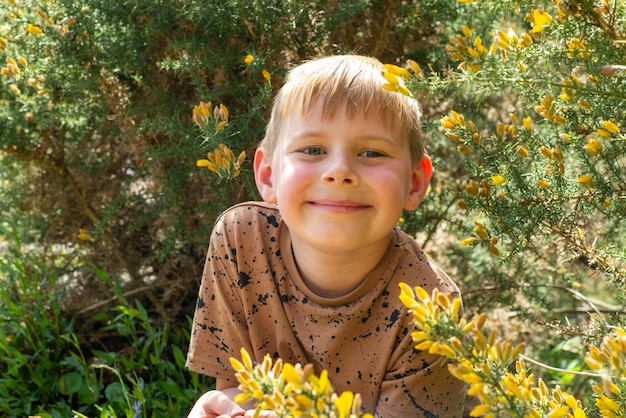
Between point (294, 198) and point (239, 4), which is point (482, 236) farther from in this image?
point (239, 4)

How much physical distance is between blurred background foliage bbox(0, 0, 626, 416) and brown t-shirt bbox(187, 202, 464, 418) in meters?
0.21

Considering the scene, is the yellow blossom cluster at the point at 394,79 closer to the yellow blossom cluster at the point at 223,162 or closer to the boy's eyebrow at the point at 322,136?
the boy's eyebrow at the point at 322,136

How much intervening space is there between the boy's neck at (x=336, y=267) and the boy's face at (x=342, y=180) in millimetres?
78

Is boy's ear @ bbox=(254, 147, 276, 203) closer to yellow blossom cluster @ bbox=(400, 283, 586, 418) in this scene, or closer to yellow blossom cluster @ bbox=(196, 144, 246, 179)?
yellow blossom cluster @ bbox=(196, 144, 246, 179)

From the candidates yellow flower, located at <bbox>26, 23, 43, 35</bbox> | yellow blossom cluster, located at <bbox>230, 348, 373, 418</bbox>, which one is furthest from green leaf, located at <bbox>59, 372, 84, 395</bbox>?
yellow blossom cluster, located at <bbox>230, 348, 373, 418</bbox>

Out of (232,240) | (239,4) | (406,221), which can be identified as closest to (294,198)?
(232,240)

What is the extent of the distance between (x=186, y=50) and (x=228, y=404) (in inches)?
44.4

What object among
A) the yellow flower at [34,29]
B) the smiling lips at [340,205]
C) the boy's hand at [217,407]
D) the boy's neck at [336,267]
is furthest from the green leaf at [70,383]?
the smiling lips at [340,205]

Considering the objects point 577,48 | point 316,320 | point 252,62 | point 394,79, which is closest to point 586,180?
point 577,48

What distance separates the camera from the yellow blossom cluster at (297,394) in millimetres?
1264

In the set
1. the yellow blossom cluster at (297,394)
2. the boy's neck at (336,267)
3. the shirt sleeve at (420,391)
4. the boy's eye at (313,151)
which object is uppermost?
the boy's eye at (313,151)

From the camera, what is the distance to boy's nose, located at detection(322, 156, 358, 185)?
2006mm

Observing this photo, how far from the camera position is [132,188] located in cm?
326

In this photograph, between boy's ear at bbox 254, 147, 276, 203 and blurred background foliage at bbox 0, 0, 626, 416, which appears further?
boy's ear at bbox 254, 147, 276, 203
